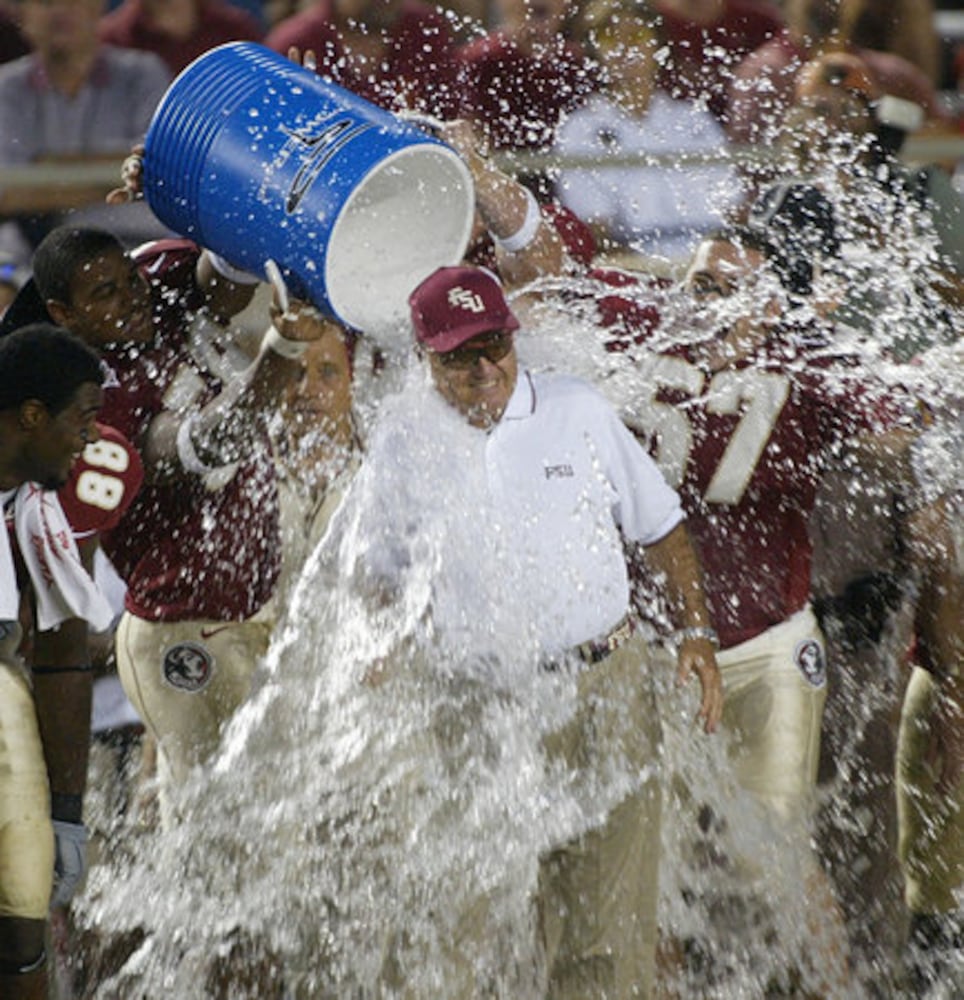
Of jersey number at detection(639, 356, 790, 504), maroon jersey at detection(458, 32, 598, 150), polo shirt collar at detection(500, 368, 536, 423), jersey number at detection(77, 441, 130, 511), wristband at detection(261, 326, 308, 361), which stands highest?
wristband at detection(261, 326, 308, 361)

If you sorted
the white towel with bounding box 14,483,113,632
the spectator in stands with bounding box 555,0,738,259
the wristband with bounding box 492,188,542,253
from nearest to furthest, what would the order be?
the white towel with bounding box 14,483,113,632 < the wristband with bounding box 492,188,542,253 < the spectator in stands with bounding box 555,0,738,259

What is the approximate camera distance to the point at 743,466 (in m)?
4.67

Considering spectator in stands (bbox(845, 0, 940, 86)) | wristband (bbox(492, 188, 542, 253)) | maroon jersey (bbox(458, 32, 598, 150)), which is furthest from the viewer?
spectator in stands (bbox(845, 0, 940, 86))

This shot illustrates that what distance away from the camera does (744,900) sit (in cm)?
457

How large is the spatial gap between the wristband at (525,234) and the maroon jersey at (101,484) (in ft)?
3.21

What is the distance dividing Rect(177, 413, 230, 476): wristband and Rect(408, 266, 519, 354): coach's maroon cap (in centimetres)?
50

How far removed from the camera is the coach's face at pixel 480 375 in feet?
14.1

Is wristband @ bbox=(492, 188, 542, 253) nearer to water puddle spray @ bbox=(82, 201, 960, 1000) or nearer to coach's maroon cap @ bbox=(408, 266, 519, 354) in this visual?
water puddle spray @ bbox=(82, 201, 960, 1000)

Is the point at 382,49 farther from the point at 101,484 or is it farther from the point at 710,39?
the point at 101,484

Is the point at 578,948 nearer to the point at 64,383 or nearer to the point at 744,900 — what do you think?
the point at 744,900

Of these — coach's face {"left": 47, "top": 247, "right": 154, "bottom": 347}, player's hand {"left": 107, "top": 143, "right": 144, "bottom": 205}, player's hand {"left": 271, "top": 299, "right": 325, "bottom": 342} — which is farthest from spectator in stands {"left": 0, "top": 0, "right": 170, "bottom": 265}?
player's hand {"left": 271, "top": 299, "right": 325, "bottom": 342}

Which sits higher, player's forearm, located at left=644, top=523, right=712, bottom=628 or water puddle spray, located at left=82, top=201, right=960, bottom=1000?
player's forearm, located at left=644, top=523, right=712, bottom=628

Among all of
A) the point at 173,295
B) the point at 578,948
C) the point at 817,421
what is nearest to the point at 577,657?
the point at 578,948

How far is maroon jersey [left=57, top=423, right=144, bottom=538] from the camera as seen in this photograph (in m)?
4.29
